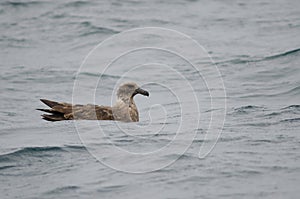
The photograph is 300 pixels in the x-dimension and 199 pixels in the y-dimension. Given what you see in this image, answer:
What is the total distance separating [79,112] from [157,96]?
131 inches

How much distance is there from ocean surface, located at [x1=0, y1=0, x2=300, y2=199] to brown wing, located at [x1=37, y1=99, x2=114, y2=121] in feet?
0.38

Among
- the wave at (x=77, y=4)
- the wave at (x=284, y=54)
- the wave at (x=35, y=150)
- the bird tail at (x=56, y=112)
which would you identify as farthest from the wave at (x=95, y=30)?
the wave at (x=35, y=150)

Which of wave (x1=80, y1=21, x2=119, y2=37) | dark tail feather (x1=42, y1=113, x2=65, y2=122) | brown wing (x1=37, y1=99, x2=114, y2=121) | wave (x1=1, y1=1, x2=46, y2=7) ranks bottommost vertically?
dark tail feather (x1=42, y1=113, x2=65, y2=122)

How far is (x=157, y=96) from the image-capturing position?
1532 centimetres

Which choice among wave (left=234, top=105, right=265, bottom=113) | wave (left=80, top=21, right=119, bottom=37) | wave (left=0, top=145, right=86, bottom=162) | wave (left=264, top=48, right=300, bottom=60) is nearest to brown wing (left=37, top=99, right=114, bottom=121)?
wave (left=0, top=145, right=86, bottom=162)

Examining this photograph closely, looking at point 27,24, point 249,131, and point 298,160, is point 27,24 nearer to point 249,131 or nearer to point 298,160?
point 249,131

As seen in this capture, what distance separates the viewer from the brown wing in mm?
12195

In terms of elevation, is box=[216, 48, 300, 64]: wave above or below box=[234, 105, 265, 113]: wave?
above

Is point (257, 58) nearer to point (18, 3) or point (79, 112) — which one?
point (79, 112)

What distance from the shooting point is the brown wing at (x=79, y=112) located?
12.2 m

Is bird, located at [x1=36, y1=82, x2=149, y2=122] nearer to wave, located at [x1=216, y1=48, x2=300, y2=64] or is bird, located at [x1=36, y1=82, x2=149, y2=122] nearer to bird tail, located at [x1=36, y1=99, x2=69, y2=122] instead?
bird tail, located at [x1=36, y1=99, x2=69, y2=122]

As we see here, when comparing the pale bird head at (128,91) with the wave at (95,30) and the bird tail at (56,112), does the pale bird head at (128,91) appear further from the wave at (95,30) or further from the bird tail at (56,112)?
the wave at (95,30)

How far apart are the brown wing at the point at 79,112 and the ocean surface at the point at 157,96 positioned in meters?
0.12

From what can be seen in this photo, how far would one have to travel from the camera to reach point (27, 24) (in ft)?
67.6
